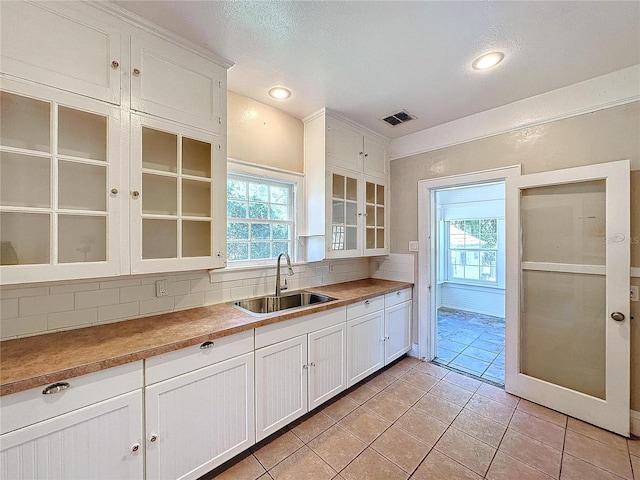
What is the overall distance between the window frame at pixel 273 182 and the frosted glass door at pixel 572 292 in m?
2.00

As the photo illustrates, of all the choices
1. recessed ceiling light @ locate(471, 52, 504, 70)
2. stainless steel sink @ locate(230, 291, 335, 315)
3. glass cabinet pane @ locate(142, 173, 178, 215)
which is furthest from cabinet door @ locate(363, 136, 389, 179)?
glass cabinet pane @ locate(142, 173, 178, 215)

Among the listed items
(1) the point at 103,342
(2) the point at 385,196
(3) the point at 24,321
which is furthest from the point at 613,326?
(3) the point at 24,321

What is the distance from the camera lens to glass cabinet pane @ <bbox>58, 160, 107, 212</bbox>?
1.32 m

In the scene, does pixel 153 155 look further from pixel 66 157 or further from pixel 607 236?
pixel 607 236

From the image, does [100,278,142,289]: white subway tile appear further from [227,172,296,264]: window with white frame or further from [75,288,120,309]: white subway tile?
[227,172,296,264]: window with white frame

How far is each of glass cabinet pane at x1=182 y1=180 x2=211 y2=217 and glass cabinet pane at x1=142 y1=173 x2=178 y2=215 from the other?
0.06 m

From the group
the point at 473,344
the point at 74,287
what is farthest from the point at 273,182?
the point at 473,344

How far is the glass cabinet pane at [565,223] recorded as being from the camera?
2035mm

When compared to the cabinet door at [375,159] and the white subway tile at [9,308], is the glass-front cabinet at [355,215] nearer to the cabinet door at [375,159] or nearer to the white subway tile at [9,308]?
the cabinet door at [375,159]

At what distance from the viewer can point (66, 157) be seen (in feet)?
4.26

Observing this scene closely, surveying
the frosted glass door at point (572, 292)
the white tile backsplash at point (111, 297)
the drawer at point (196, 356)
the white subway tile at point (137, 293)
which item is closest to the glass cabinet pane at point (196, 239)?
the white tile backsplash at point (111, 297)

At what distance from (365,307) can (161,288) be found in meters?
1.69

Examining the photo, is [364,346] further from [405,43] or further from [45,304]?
[405,43]

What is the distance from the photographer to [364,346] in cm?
248
